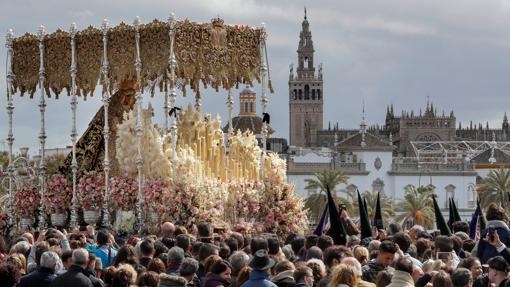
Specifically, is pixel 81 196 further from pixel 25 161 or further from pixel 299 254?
pixel 299 254

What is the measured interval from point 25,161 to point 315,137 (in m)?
147

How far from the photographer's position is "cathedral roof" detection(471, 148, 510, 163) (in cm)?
12488

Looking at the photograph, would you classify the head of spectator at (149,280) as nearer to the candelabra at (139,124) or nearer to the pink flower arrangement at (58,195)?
the candelabra at (139,124)

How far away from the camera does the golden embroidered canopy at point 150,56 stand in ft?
89.5

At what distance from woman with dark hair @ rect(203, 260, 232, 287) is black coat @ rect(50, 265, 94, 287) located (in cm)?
127

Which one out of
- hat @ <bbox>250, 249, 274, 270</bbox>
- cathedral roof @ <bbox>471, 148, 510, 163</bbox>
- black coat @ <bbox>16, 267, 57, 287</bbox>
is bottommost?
black coat @ <bbox>16, 267, 57, 287</bbox>

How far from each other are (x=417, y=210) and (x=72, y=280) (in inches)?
3165

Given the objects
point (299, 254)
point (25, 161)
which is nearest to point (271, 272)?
point (299, 254)

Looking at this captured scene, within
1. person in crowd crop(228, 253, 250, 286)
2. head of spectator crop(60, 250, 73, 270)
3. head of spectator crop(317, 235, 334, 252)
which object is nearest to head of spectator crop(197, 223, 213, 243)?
head of spectator crop(317, 235, 334, 252)

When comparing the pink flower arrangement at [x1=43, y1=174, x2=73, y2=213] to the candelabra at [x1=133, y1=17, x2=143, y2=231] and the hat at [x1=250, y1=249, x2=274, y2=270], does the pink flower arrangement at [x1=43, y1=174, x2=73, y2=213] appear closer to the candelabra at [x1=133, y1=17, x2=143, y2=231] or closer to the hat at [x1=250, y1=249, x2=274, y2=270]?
the candelabra at [x1=133, y1=17, x2=143, y2=231]

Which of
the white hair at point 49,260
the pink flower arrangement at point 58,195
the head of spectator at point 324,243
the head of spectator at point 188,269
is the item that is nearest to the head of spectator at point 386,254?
the head of spectator at point 188,269

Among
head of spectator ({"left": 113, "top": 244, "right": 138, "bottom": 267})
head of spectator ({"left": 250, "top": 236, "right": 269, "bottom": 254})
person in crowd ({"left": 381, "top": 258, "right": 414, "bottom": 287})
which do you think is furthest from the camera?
head of spectator ({"left": 250, "top": 236, "right": 269, "bottom": 254})

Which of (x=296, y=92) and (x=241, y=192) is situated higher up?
(x=296, y=92)

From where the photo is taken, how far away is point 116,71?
27.8 metres
